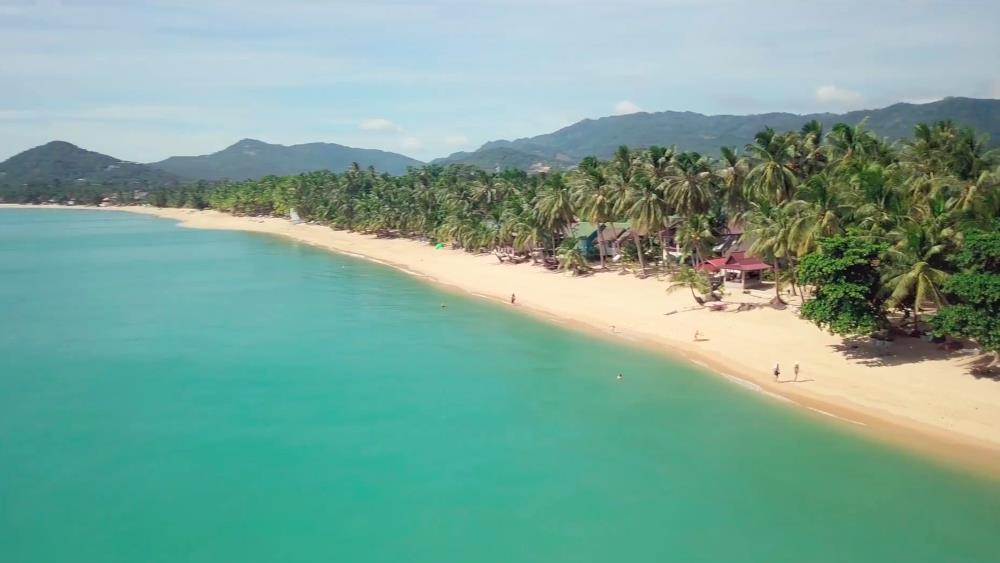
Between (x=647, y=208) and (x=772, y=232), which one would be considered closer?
(x=772, y=232)

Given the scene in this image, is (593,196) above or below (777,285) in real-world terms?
above

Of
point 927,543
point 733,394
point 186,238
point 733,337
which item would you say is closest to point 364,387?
point 733,394

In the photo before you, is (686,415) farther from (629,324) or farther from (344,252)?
(344,252)

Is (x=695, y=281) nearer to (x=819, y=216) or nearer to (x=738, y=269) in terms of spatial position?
(x=738, y=269)

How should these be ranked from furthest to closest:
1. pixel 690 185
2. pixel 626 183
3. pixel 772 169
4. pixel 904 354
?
pixel 626 183 → pixel 690 185 → pixel 772 169 → pixel 904 354

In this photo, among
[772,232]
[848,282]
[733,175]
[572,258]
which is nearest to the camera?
[848,282]

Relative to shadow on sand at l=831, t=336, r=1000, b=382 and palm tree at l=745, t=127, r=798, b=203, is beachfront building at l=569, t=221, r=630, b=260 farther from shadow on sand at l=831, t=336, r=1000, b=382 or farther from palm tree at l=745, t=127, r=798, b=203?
shadow on sand at l=831, t=336, r=1000, b=382

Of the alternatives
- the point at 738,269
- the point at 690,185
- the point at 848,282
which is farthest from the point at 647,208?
the point at 848,282

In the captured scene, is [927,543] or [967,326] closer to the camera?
[927,543]

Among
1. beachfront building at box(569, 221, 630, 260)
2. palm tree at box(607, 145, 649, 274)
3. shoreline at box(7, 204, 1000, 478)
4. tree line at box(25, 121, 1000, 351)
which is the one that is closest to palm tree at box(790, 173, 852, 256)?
tree line at box(25, 121, 1000, 351)
